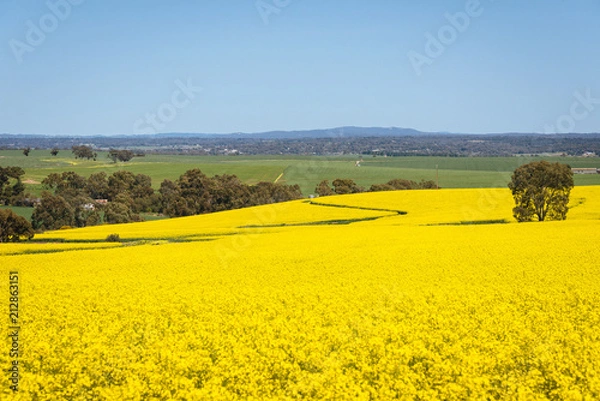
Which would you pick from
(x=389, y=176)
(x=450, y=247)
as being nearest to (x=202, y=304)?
(x=450, y=247)

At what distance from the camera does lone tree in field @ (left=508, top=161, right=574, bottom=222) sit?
139 feet

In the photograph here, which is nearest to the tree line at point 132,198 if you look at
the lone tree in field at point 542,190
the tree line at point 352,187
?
the tree line at point 352,187

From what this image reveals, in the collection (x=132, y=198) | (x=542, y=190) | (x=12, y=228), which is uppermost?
(x=542, y=190)

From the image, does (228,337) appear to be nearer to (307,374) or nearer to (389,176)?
(307,374)

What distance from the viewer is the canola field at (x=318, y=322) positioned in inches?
452

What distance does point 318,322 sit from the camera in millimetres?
15133

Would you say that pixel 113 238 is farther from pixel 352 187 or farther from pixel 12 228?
pixel 352 187

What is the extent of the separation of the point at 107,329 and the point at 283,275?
8901 mm

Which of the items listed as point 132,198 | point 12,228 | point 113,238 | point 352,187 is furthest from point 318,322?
point 132,198

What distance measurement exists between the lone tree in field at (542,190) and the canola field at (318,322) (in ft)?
39.7

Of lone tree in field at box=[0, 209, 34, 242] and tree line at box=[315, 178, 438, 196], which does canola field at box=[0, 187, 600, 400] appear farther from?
tree line at box=[315, 178, 438, 196]

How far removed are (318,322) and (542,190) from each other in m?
33.8

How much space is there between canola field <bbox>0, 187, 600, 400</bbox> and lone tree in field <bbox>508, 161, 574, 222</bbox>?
12.1 meters

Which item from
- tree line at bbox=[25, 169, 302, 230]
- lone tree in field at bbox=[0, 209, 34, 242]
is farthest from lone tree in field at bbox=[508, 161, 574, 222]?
tree line at bbox=[25, 169, 302, 230]
